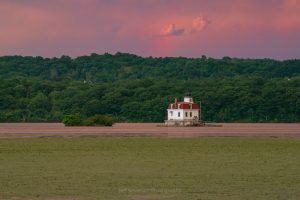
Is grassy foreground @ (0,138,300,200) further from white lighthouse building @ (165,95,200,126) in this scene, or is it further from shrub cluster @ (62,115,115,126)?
white lighthouse building @ (165,95,200,126)

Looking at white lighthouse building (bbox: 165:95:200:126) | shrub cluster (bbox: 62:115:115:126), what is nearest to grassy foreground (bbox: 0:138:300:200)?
shrub cluster (bbox: 62:115:115:126)

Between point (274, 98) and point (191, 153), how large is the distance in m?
95.7

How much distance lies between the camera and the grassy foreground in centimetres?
2925

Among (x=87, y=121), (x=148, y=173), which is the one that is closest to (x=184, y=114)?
(x=87, y=121)

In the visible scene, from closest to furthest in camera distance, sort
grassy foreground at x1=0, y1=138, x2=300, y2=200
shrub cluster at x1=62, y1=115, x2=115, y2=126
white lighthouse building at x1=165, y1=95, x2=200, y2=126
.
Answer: grassy foreground at x1=0, y1=138, x2=300, y2=200 → shrub cluster at x1=62, y1=115, x2=115, y2=126 → white lighthouse building at x1=165, y1=95, x2=200, y2=126

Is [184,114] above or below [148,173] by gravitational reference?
above

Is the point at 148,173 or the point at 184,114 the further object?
the point at 184,114

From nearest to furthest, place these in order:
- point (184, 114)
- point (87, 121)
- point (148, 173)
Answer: point (148, 173) → point (87, 121) → point (184, 114)

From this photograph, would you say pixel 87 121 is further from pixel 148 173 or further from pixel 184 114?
pixel 148 173

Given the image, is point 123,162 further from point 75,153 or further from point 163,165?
point 75,153

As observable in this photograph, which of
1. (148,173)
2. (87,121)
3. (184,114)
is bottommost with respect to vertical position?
(148,173)

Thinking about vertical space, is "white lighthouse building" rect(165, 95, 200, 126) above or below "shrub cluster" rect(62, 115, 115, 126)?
above

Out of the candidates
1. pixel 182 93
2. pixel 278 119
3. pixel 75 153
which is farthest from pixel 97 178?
pixel 182 93

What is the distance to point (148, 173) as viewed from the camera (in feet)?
118
